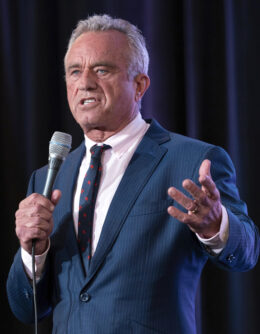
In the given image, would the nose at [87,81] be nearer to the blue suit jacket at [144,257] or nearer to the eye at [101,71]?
the eye at [101,71]

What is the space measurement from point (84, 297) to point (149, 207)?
36 centimetres

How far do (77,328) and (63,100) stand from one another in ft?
5.10

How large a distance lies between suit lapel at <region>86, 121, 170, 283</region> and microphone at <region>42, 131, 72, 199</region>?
0.22 metres

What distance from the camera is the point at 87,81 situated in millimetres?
1914

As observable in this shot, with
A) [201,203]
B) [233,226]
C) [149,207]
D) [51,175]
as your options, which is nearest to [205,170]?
[201,203]

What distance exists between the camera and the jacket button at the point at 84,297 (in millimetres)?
1598

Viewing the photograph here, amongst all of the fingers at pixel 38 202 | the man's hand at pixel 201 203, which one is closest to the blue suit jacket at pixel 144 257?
the man's hand at pixel 201 203

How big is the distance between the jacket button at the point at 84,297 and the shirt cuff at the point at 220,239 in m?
0.42

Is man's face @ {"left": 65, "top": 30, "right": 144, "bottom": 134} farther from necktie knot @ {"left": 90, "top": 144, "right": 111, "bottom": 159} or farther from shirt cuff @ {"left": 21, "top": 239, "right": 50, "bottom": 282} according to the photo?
shirt cuff @ {"left": 21, "top": 239, "right": 50, "bottom": 282}

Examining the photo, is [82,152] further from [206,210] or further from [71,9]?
[71,9]

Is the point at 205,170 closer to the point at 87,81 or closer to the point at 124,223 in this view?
the point at 124,223

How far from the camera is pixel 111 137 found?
6.40ft

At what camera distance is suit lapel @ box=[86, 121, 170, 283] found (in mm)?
1627

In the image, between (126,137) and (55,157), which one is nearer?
(55,157)
